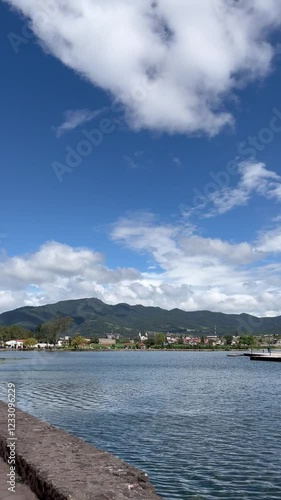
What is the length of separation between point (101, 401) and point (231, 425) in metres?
17.0

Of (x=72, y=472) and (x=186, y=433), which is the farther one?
(x=186, y=433)

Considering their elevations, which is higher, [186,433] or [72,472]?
[72,472]

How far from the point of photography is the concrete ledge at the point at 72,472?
8.12 m

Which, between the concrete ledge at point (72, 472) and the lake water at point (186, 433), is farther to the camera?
the lake water at point (186, 433)

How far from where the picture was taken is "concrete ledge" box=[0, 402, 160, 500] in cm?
812

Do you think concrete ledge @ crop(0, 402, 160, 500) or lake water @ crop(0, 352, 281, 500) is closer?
concrete ledge @ crop(0, 402, 160, 500)

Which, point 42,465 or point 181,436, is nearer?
point 42,465

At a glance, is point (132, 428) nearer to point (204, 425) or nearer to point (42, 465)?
point (204, 425)

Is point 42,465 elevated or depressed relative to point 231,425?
elevated

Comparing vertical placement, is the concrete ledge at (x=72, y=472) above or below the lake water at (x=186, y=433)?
above

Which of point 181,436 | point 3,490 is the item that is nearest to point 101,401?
point 181,436

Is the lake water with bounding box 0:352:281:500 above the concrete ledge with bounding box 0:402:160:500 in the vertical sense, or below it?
below

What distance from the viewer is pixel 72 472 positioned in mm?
9258

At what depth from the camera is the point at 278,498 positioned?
1572cm
